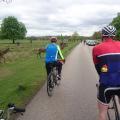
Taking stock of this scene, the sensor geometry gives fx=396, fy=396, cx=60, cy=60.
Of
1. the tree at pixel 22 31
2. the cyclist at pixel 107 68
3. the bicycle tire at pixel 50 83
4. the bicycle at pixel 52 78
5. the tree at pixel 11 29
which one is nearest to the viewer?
the cyclist at pixel 107 68

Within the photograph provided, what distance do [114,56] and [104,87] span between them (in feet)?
1.72

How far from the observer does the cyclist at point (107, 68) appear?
632 cm

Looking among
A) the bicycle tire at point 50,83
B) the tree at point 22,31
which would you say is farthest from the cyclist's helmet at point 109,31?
the tree at point 22,31

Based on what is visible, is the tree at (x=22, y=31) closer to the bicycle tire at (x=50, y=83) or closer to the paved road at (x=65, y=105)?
the paved road at (x=65, y=105)

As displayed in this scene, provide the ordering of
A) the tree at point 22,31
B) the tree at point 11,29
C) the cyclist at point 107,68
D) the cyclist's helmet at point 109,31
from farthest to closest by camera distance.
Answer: the tree at point 22,31 < the tree at point 11,29 < the cyclist's helmet at point 109,31 < the cyclist at point 107,68

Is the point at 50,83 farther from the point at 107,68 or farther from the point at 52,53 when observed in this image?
the point at 107,68

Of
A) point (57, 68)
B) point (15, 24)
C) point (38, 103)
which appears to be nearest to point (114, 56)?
Result: point (38, 103)

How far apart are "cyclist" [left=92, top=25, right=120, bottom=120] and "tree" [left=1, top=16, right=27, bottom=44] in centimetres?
16321

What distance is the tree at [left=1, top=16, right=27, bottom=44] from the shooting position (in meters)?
170

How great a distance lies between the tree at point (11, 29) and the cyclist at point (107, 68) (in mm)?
163210

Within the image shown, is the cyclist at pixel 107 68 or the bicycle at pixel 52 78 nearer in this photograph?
the cyclist at pixel 107 68

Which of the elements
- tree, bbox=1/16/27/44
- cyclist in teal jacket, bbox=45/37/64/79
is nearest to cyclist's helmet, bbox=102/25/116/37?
cyclist in teal jacket, bbox=45/37/64/79

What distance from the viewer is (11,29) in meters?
170

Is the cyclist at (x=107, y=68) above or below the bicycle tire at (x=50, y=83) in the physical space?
above
